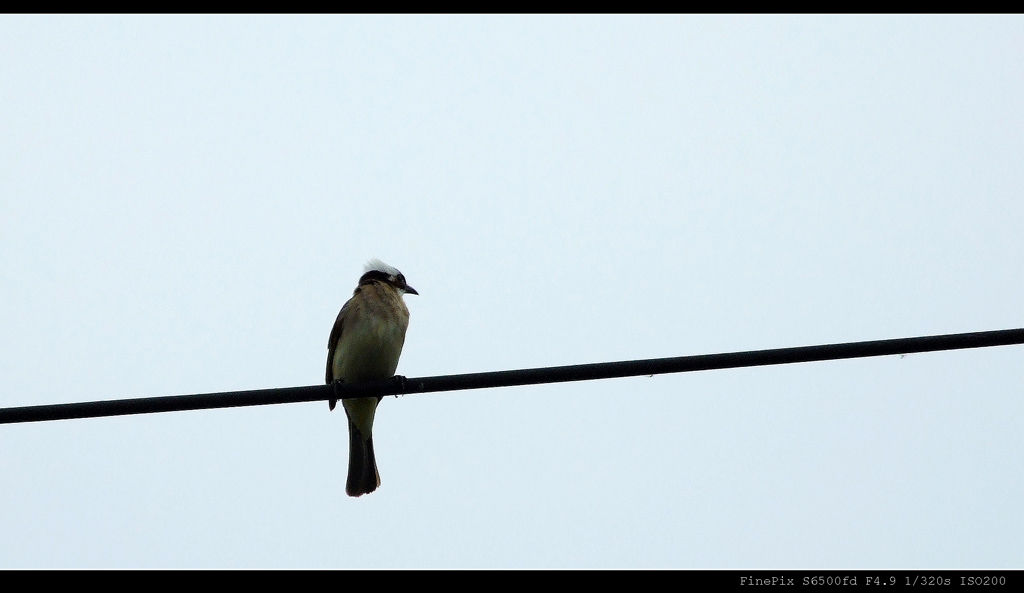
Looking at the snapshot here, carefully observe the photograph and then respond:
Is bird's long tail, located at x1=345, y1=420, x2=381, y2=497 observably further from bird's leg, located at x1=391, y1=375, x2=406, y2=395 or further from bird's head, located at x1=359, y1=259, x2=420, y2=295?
bird's leg, located at x1=391, y1=375, x2=406, y2=395

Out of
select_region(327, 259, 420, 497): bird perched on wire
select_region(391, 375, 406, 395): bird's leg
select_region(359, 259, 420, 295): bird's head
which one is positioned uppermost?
select_region(359, 259, 420, 295): bird's head

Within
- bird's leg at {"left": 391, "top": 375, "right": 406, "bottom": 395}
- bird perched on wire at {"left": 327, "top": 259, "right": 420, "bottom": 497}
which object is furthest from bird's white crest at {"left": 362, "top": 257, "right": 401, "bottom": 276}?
bird's leg at {"left": 391, "top": 375, "right": 406, "bottom": 395}

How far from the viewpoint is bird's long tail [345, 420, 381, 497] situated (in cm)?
793

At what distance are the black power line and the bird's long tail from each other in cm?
377

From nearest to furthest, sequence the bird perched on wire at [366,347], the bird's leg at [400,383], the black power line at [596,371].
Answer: the black power line at [596,371] < the bird's leg at [400,383] < the bird perched on wire at [366,347]

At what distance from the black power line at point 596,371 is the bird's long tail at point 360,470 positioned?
12.4 feet

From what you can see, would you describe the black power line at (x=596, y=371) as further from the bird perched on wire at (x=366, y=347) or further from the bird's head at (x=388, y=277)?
the bird's head at (x=388, y=277)

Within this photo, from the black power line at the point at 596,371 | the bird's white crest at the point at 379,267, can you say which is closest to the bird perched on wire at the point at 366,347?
the bird's white crest at the point at 379,267

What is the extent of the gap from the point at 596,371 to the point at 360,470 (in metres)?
4.33

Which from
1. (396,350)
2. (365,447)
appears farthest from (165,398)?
(365,447)

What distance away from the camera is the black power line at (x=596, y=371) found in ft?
12.8
